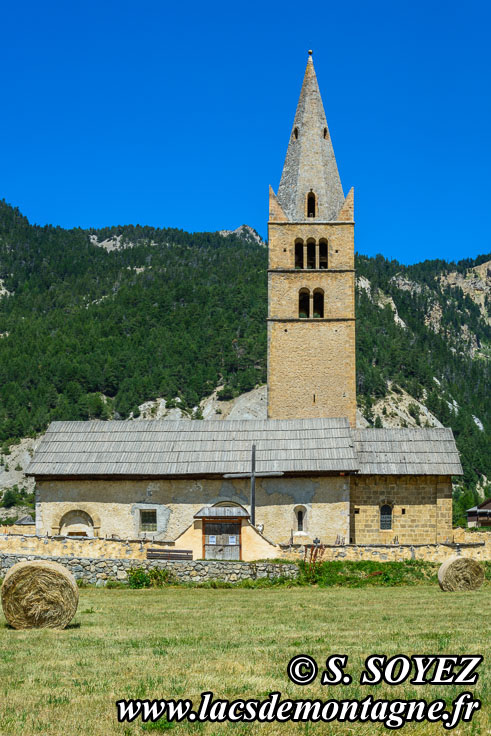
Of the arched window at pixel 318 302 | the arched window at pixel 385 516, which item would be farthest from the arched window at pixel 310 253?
the arched window at pixel 385 516

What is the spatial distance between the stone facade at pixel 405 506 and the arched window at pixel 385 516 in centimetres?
14

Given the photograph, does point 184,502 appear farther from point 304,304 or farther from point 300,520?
point 304,304

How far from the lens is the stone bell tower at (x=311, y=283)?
1455 inches

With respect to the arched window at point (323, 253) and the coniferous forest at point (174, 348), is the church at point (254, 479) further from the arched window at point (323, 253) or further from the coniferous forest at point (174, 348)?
the coniferous forest at point (174, 348)

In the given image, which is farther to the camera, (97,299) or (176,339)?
(97,299)

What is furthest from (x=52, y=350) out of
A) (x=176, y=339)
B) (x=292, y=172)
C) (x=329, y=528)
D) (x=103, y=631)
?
(x=103, y=631)

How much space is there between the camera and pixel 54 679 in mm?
9547

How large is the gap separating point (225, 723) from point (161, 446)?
23.9m

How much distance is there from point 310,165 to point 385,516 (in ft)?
54.9

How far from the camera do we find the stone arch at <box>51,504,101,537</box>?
30594mm

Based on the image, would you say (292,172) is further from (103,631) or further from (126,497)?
(103,631)

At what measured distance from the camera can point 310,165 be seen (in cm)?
4000

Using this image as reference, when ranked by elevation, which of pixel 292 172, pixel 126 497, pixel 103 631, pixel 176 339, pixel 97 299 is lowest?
pixel 103 631

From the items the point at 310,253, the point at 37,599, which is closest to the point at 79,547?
the point at 37,599
